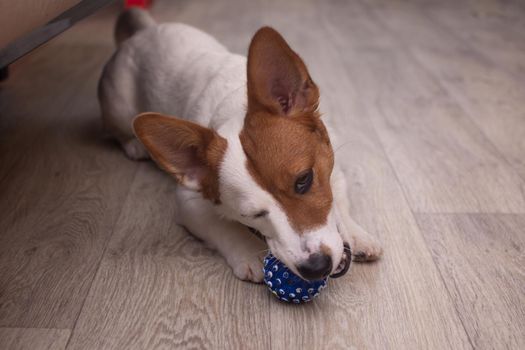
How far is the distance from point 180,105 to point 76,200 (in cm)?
59

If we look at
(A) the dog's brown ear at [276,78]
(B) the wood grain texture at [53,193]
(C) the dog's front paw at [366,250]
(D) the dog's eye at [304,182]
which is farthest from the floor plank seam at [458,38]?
(B) the wood grain texture at [53,193]

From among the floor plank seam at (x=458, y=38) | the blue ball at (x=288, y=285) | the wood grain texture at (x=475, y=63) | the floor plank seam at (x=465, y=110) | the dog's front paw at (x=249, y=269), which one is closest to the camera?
the blue ball at (x=288, y=285)

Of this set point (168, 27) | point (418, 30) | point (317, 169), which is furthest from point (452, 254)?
point (418, 30)

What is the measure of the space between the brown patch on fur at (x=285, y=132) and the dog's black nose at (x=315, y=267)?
91 mm

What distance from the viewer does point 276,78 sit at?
160 centimetres

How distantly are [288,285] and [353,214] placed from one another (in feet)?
1.91

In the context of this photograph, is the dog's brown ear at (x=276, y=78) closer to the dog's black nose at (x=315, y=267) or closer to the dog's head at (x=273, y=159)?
the dog's head at (x=273, y=159)

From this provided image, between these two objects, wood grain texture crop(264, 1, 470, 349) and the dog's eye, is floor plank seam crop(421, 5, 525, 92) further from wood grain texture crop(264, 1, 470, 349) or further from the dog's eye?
the dog's eye

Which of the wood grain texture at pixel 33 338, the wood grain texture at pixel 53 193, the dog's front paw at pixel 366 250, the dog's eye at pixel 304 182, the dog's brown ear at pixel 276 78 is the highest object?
the dog's brown ear at pixel 276 78

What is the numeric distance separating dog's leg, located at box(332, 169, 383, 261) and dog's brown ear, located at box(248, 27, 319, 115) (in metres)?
0.43

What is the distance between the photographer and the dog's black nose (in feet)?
4.67

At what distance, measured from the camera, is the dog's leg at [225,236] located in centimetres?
171

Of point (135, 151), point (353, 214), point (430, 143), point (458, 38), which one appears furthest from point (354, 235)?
point (458, 38)

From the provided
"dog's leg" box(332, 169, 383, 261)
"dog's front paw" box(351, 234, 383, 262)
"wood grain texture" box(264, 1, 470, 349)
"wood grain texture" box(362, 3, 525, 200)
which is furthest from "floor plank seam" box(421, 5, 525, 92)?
"dog's front paw" box(351, 234, 383, 262)
